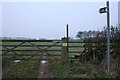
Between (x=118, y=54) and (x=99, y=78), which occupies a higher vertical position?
(x=118, y=54)


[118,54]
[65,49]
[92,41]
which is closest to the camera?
[118,54]

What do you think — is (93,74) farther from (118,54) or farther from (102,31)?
(102,31)

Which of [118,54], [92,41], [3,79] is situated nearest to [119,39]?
[118,54]

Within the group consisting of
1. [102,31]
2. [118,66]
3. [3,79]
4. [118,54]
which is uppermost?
[102,31]

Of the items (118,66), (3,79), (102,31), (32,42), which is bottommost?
(3,79)

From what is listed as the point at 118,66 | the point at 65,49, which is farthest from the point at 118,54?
the point at 65,49

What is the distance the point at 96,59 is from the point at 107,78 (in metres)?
1.72

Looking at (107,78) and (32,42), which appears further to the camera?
(32,42)

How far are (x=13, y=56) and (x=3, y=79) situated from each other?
8.00ft

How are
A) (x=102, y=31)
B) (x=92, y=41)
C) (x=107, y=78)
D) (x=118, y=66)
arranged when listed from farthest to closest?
(x=92, y=41), (x=102, y=31), (x=118, y=66), (x=107, y=78)

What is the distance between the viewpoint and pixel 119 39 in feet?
14.8

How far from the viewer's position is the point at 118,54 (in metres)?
4.30

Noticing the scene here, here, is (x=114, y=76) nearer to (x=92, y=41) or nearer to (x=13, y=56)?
(x=92, y=41)

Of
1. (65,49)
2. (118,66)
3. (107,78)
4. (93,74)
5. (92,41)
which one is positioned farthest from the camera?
(65,49)
